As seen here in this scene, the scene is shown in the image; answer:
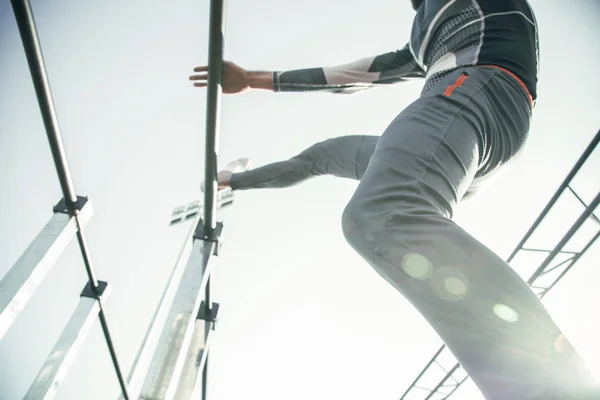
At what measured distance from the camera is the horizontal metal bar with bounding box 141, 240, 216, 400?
59.8 inches

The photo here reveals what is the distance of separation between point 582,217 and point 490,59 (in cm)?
511

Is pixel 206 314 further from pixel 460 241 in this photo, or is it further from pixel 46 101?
pixel 460 241

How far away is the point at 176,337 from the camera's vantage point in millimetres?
1625

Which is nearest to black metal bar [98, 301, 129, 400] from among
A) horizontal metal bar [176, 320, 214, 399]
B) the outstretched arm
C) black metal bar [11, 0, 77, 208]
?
horizontal metal bar [176, 320, 214, 399]

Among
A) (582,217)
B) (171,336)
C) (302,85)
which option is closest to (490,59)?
(302,85)

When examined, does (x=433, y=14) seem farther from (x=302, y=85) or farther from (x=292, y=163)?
(x=292, y=163)

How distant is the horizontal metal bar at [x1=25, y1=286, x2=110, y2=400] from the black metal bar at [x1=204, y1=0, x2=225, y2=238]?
2.79 feet

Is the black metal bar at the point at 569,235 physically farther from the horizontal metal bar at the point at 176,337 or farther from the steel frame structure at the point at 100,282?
the horizontal metal bar at the point at 176,337

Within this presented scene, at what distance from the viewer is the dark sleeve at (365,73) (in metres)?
1.23

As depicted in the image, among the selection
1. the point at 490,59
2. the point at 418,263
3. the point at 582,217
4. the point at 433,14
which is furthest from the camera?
the point at 582,217

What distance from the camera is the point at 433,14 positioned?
103cm

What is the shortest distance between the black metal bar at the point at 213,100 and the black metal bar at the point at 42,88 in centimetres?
50

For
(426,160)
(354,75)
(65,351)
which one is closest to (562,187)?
(354,75)

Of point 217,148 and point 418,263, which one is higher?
point 217,148
